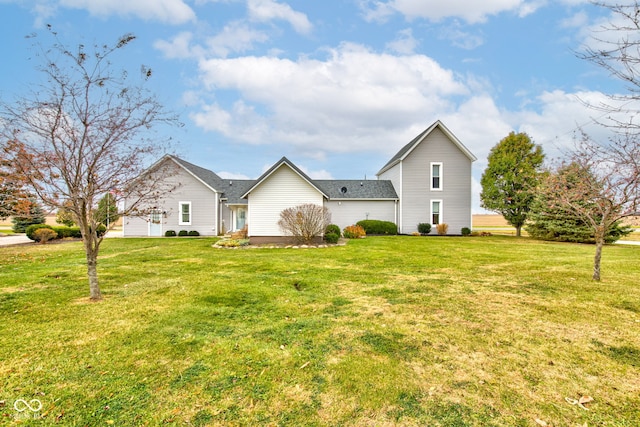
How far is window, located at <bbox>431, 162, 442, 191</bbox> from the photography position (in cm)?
2377

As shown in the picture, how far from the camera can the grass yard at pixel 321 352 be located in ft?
8.84

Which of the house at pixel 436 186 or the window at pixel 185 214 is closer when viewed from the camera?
the window at pixel 185 214

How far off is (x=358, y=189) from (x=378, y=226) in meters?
3.91

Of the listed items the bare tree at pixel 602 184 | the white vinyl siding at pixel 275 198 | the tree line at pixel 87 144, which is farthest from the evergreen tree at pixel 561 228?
the tree line at pixel 87 144

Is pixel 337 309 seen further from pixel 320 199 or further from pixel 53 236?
pixel 53 236

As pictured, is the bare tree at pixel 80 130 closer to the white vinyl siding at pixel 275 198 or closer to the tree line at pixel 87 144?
the tree line at pixel 87 144

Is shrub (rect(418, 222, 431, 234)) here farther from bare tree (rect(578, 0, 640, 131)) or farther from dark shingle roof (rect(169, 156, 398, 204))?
bare tree (rect(578, 0, 640, 131))

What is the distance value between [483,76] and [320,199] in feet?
34.0

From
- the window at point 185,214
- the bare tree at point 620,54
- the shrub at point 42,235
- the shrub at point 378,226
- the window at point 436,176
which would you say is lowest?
the shrub at point 42,235

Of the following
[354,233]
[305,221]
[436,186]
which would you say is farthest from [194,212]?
[436,186]

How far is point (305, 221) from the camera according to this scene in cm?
1606

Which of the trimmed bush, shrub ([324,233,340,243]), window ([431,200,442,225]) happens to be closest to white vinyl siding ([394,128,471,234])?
window ([431,200,442,225])

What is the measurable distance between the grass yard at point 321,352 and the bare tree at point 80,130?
6.93 feet

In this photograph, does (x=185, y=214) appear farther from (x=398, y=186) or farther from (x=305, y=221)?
(x=398, y=186)
